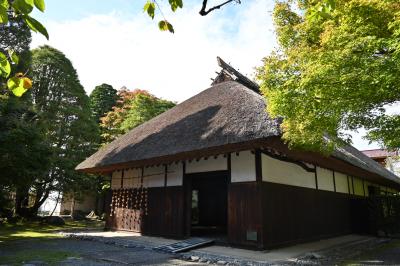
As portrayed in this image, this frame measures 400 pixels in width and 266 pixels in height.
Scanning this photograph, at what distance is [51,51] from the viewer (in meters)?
20.3

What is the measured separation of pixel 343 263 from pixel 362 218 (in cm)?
740

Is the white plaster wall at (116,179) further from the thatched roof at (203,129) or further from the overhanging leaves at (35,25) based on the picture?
the overhanging leaves at (35,25)

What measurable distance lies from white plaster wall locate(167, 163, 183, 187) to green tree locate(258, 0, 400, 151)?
4.17 m

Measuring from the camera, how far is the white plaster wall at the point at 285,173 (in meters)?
8.28

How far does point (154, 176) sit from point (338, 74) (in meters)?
7.20

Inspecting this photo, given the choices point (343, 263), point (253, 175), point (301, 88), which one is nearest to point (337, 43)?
point (301, 88)

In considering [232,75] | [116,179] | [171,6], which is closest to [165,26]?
[171,6]

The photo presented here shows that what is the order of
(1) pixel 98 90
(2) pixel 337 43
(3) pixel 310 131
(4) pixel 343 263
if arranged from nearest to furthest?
(2) pixel 337 43 < (3) pixel 310 131 < (4) pixel 343 263 < (1) pixel 98 90

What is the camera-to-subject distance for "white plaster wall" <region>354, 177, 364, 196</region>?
46.3ft

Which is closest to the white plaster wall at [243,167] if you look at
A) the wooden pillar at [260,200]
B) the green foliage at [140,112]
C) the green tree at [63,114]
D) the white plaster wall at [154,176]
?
the wooden pillar at [260,200]

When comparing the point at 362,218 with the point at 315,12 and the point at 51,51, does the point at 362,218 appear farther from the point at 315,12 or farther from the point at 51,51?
the point at 51,51

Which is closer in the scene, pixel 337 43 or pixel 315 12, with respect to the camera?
pixel 315 12

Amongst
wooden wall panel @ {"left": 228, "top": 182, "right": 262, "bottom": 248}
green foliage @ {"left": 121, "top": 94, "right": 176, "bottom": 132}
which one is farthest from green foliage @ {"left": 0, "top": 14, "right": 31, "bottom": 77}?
wooden wall panel @ {"left": 228, "top": 182, "right": 262, "bottom": 248}

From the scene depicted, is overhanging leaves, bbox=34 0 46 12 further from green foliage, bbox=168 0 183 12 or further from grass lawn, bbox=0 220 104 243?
grass lawn, bbox=0 220 104 243
